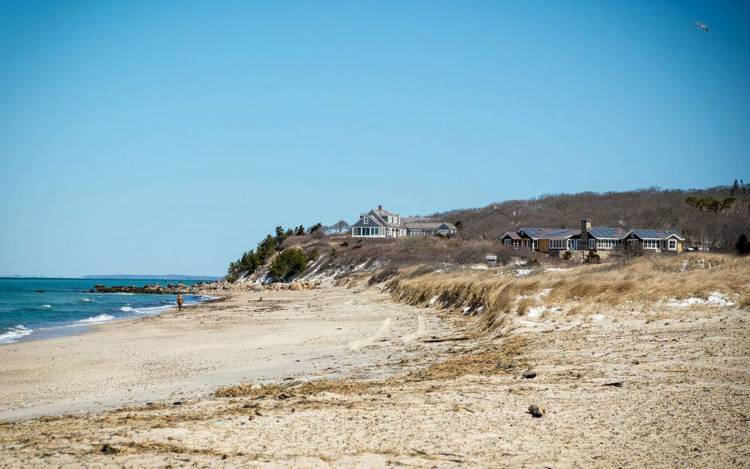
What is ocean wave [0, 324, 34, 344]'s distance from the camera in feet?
88.5

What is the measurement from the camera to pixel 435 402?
9539 millimetres

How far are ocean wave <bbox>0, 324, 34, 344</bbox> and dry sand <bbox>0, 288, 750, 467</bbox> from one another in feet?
→ 32.2

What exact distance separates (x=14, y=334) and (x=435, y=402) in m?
27.2

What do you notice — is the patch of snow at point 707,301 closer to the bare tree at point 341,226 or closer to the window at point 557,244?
the window at point 557,244

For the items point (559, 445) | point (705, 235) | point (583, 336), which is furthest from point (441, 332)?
point (705, 235)

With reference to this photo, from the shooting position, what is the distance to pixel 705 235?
323 feet

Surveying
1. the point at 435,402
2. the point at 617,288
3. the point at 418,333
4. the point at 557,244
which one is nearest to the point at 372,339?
the point at 418,333

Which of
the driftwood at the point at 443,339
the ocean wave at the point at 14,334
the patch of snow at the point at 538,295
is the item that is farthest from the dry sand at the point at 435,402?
the ocean wave at the point at 14,334

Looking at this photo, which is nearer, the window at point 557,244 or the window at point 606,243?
the window at point 606,243

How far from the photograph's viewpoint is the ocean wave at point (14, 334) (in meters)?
27.0

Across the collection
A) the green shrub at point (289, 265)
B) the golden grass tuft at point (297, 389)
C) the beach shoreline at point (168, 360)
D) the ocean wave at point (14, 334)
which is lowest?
the ocean wave at point (14, 334)

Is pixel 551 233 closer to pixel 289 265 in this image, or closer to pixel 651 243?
pixel 651 243

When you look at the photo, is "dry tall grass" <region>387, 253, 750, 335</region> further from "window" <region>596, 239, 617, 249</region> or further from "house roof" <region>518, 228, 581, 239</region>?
"window" <region>596, 239, 617, 249</region>

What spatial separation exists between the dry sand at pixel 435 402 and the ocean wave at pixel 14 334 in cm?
982
